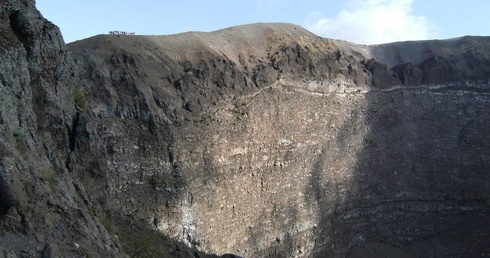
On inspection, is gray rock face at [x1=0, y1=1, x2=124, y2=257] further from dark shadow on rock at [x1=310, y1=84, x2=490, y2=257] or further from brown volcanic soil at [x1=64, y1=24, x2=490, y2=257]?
dark shadow on rock at [x1=310, y1=84, x2=490, y2=257]

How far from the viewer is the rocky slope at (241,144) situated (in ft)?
31.2

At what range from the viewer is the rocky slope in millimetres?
9508

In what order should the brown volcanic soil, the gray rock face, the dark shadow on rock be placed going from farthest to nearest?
the dark shadow on rock → the brown volcanic soil → the gray rock face

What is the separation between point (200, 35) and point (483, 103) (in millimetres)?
19243

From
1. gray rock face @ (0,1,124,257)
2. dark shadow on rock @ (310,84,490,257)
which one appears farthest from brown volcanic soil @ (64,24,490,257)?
gray rock face @ (0,1,124,257)

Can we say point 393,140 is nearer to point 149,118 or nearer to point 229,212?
point 229,212

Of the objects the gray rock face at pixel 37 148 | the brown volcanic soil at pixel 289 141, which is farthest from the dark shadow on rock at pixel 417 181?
the gray rock face at pixel 37 148

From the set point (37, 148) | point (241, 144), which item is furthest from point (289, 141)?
point (37, 148)

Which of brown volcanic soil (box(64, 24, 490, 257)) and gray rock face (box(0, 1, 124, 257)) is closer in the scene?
gray rock face (box(0, 1, 124, 257))

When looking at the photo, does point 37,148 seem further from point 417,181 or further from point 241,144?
point 417,181

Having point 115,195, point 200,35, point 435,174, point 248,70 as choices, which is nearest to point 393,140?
point 435,174

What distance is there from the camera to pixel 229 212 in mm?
21656

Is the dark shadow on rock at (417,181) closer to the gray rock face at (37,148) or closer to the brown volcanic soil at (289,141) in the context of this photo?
the brown volcanic soil at (289,141)

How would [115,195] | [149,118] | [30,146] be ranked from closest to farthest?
[30,146], [115,195], [149,118]
